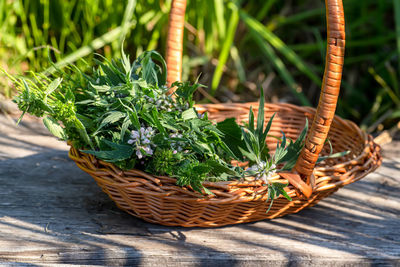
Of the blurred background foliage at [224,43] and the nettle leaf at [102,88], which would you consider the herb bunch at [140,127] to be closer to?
the nettle leaf at [102,88]

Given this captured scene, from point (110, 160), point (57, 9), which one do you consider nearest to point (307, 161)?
point (110, 160)

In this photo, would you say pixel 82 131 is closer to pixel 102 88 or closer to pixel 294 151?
pixel 102 88

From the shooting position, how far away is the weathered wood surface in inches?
27.2

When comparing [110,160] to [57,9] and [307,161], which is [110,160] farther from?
[57,9]

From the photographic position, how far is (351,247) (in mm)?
752

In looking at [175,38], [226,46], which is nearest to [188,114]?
[175,38]

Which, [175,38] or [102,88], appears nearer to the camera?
[102,88]

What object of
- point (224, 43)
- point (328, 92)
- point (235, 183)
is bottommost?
point (235, 183)

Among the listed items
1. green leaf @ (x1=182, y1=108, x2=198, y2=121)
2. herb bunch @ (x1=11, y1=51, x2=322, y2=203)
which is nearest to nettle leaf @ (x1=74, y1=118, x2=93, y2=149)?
herb bunch @ (x1=11, y1=51, x2=322, y2=203)

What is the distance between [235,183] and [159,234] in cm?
19

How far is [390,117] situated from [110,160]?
3.88 ft

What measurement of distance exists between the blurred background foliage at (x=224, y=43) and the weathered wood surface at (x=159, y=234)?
1.72 ft

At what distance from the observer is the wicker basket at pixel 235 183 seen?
2.19 feet

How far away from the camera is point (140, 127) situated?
26.0 inches
